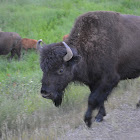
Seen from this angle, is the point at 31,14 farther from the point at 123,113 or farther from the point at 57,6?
the point at 123,113

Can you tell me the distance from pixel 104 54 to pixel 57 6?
16.1m

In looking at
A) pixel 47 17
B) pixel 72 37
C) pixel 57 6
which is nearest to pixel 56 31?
pixel 47 17

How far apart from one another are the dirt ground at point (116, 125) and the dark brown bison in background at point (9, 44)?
9724 millimetres

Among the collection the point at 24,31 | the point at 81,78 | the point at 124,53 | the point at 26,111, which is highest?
the point at 124,53

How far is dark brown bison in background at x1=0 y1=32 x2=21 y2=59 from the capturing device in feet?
50.1

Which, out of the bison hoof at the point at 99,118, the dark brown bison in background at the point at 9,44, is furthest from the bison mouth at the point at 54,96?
the dark brown bison in background at the point at 9,44

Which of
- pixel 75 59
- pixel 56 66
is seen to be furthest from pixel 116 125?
pixel 56 66

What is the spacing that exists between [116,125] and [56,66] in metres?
1.56

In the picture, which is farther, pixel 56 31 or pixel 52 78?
pixel 56 31

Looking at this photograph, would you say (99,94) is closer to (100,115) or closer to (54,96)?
(100,115)

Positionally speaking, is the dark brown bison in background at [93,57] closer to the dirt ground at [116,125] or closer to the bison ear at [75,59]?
the bison ear at [75,59]

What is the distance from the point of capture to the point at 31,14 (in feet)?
61.5

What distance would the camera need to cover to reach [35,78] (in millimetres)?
9219

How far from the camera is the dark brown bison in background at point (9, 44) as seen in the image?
601 inches
